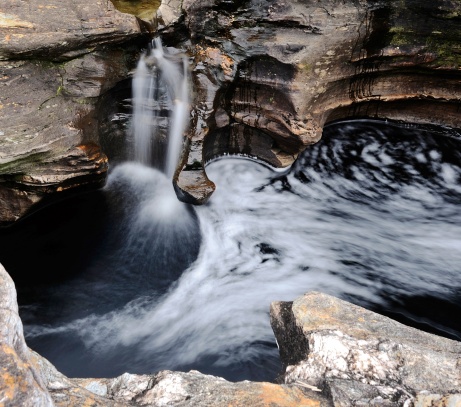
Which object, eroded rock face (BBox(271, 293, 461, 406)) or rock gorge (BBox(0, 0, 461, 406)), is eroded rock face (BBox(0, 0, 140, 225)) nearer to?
rock gorge (BBox(0, 0, 461, 406))

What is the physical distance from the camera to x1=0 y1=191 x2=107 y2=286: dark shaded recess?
5.16 m

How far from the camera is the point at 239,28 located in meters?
5.86

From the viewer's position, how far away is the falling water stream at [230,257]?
4.40 meters

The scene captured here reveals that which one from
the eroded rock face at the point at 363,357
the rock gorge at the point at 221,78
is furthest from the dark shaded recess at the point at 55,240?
the eroded rock face at the point at 363,357

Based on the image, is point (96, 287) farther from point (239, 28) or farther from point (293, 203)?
point (239, 28)

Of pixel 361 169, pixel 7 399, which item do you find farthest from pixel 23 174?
pixel 361 169

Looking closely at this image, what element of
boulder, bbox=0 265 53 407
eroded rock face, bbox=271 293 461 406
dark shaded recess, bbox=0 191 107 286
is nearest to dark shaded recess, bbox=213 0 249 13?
dark shaded recess, bbox=0 191 107 286

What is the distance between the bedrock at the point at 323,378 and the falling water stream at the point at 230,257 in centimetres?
168

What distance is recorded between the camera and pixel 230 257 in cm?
534

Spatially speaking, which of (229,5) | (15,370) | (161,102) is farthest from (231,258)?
(15,370)

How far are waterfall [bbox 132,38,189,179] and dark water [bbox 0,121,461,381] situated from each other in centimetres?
44

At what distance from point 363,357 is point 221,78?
4.40 meters

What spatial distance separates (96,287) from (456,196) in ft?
16.2

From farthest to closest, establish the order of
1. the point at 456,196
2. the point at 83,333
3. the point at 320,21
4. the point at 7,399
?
the point at 456,196 < the point at 320,21 < the point at 83,333 < the point at 7,399
